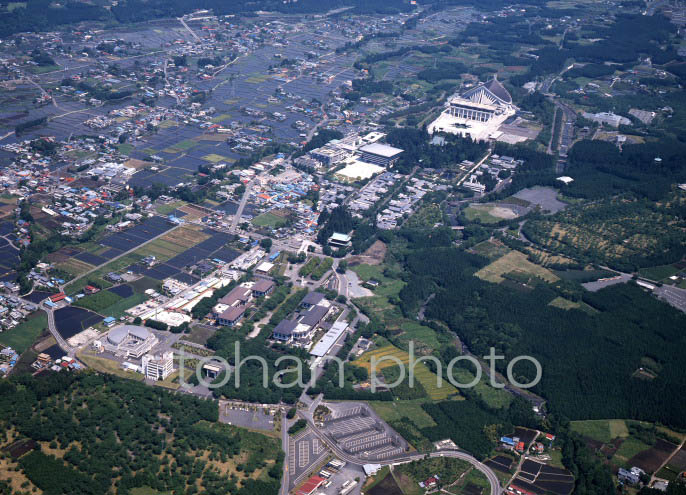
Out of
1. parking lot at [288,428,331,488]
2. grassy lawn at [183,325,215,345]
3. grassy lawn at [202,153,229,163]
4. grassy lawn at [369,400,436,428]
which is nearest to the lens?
parking lot at [288,428,331,488]

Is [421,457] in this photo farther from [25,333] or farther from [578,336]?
[25,333]

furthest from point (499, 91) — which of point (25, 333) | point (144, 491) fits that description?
point (144, 491)

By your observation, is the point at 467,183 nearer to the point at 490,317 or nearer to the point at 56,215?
the point at 490,317

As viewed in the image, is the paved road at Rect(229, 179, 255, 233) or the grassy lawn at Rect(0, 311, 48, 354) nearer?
the grassy lawn at Rect(0, 311, 48, 354)

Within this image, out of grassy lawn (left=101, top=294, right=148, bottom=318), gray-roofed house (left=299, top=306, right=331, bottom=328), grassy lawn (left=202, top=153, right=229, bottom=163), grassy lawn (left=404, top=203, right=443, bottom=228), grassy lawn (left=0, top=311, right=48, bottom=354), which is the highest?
grassy lawn (left=0, top=311, right=48, bottom=354)

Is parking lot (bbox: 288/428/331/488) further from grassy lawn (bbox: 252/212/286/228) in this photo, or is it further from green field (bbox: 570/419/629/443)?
grassy lawn (bbox: 252/212/286/228)

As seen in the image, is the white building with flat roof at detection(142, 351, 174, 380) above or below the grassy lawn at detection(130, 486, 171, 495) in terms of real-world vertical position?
below

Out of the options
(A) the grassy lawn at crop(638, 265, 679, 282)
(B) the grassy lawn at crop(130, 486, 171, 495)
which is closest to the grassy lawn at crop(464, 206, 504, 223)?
(A) the grassy lawn at crop(638, 265, 679, 282)

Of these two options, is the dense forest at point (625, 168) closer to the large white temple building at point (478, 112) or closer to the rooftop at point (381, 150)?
the large white temple building at point (478, 112)
